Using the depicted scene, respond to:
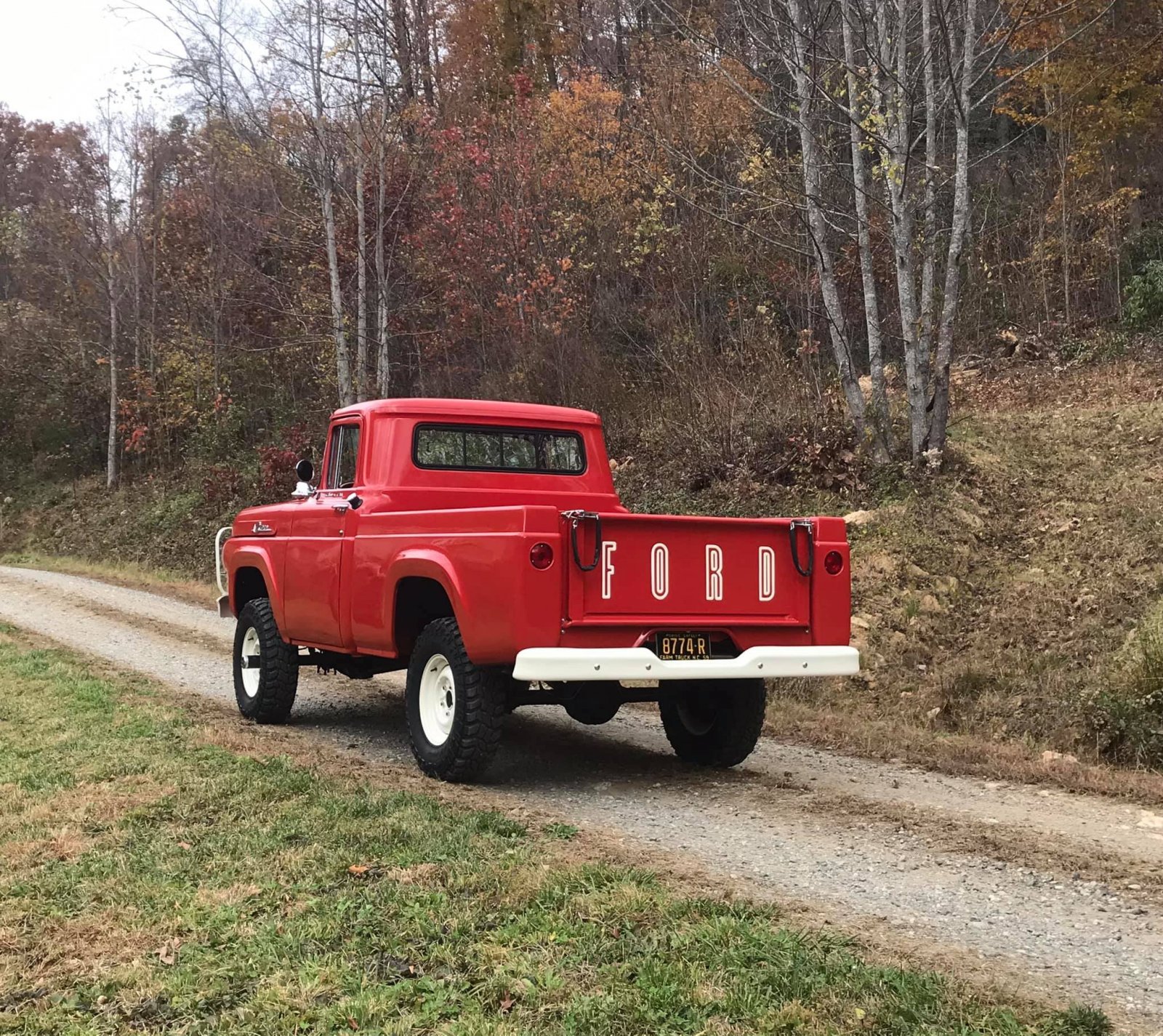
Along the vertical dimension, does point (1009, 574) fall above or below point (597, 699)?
above

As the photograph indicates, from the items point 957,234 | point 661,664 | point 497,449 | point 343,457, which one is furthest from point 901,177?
point 661,664

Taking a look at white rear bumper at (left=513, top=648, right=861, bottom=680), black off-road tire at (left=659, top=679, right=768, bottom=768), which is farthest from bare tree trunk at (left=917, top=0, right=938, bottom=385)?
white rear bumper at (left=513, top=648, right=861, bottom=680)

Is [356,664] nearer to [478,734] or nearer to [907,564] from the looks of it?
[478,734]

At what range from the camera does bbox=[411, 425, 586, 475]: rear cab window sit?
7273mm

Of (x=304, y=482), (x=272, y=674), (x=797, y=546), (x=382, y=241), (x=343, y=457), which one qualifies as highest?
(x=382, y=241)

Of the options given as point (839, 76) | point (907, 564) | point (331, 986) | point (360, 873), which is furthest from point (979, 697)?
point (839, 76)

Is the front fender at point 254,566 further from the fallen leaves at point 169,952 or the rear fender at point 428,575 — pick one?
the fallen leaves at point 169,952

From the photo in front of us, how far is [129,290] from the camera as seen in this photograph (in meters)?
29.0

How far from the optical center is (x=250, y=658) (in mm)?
8398

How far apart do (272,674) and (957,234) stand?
28.7 ft

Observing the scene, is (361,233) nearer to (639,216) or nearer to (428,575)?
(639,216)

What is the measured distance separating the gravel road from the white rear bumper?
0.70 meters

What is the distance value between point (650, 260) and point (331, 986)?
1729 cm

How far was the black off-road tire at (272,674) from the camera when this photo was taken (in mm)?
7941
